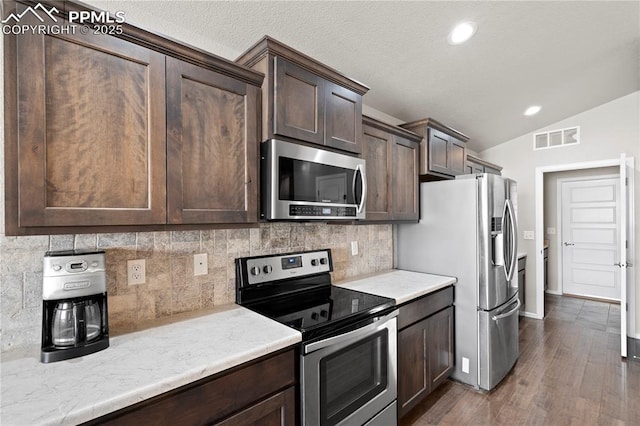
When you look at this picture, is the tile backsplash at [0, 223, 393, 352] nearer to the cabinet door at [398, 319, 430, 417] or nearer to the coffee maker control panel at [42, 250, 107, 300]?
the coffee maker control panel at [42, 250, 107, 300]

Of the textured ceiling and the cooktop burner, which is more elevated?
the textured ceiling

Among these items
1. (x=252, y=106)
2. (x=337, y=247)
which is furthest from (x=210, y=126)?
(x=337, y=247)

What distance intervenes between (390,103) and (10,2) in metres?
2.59

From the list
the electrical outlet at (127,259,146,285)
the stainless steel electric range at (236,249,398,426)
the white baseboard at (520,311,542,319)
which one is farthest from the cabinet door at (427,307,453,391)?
the white baseboard at (520,311,542,319)

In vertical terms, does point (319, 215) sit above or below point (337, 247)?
above

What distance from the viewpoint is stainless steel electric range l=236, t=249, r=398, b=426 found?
1.43 meters

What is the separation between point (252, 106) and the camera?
1590 mm

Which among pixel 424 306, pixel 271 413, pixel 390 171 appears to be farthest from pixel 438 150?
pixel 271 413

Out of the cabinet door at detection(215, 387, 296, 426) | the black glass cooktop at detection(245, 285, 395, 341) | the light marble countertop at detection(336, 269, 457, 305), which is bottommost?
the cabinet door at detection(215, 387, 296, 426)

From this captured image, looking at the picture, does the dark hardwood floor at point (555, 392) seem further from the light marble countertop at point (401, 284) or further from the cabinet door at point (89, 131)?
the cabinet door at point (89, 131)

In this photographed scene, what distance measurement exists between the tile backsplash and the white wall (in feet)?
12.5

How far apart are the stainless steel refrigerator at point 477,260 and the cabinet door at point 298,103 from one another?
4.76 ft

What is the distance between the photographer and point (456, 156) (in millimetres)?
3201

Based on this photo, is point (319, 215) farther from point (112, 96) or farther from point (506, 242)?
point (506, 242)
